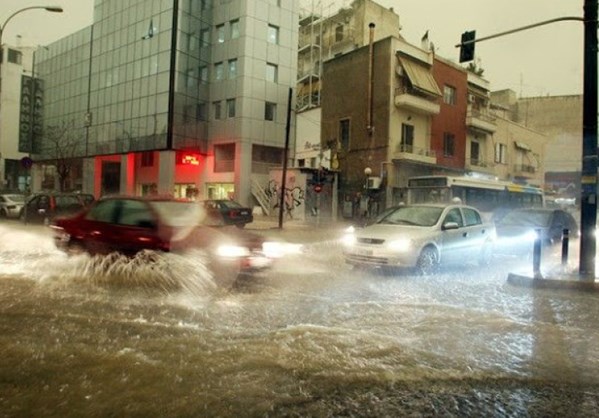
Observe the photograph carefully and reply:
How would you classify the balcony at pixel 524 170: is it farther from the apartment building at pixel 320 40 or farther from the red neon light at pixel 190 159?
the red neon light at pixel 190 159

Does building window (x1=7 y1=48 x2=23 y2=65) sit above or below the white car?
above

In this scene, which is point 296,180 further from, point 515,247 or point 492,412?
point 492,412

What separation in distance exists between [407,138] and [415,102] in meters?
2.45

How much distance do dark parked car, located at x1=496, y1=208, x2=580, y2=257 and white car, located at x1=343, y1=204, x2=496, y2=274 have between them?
317 cm

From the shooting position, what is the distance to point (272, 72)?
128ft

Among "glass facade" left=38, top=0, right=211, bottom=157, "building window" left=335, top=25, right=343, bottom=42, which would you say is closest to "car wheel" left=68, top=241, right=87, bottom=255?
"glass facade" left=38, top=0, right=211, bottom=157

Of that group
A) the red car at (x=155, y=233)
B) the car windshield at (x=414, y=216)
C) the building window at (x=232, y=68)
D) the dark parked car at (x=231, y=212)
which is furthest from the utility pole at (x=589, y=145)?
the building window at (x=232, y=68)

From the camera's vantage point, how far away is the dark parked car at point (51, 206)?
1894cm

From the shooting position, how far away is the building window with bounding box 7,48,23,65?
62.3 metres

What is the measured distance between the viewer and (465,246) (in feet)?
36.7

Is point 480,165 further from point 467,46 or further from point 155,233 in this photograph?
point 155,233

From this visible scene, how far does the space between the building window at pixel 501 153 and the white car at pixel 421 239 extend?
3094cm

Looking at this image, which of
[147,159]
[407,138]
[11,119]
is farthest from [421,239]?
[11,119]

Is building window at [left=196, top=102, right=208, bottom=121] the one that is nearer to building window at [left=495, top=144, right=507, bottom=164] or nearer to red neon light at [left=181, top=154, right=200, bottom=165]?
red neon light at [left=181, top=154, right=200, bottom=165]
